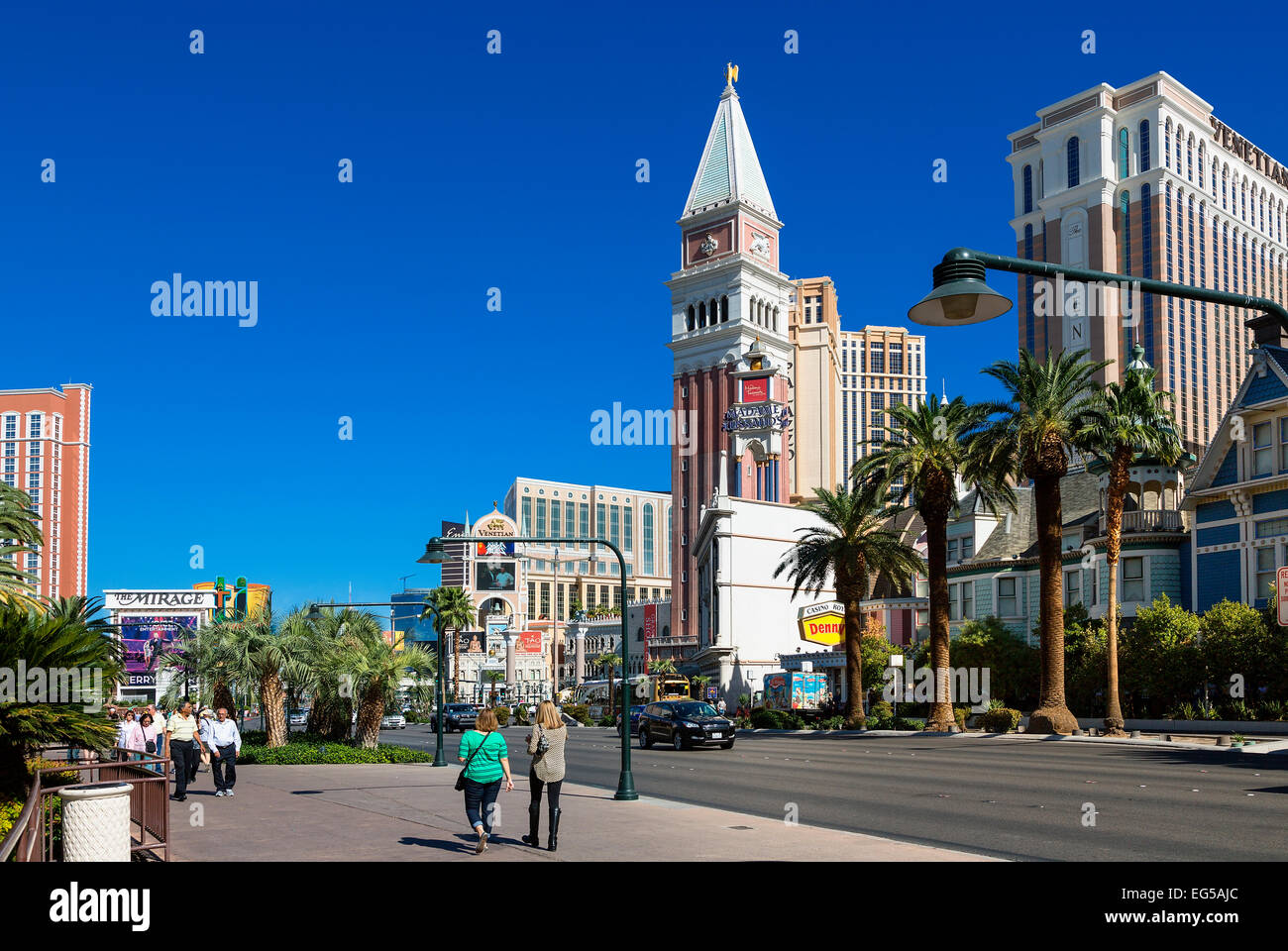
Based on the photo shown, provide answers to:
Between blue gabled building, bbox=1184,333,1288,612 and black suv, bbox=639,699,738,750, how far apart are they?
20.6 metres

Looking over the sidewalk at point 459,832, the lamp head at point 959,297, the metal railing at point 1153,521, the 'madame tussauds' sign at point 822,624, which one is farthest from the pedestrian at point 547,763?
the 'madame tussauds' sign at point 822,624

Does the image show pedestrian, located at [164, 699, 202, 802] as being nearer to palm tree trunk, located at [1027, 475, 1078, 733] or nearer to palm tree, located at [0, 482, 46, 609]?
palm tree, located at [0, 482, 46, 609]

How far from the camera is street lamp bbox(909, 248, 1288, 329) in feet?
26.0

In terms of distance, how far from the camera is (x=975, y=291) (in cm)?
786

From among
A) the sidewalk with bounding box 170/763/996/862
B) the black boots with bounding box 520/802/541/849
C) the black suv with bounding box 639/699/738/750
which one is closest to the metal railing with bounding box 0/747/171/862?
the sidewalk with bounding box 170/763/996/862

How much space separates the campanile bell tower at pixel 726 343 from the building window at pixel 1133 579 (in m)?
65.7

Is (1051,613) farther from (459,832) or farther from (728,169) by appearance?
(728,169)

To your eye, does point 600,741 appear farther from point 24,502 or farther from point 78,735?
point 78,735

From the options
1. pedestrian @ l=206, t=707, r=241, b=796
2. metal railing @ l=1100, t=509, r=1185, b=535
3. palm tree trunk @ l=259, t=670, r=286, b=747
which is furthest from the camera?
metal railing @ l=1100, t=509, r=1185, b=535

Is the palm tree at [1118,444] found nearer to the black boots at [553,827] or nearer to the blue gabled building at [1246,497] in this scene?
the blue gabled building at [1246,497]

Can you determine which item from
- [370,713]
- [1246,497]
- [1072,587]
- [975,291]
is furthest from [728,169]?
[975,291]

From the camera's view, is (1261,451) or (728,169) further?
(728,169)

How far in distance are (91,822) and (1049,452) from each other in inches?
1417
